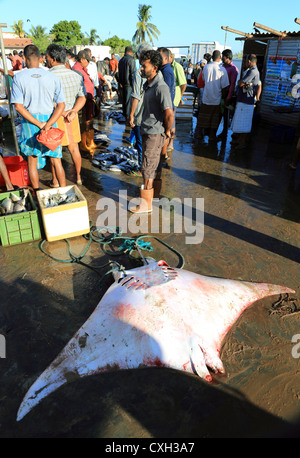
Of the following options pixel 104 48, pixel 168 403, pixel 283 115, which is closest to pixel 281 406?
pixel 168 403

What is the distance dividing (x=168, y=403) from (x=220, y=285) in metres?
1.06

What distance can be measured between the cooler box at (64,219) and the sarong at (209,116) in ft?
17.7

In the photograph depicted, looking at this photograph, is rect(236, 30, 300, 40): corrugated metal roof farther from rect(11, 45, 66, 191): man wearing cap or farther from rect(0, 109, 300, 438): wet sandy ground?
rect(11, 45, 66, 191): man wearing cap

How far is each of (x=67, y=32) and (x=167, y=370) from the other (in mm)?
65309

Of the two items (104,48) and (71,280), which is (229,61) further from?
(104,48)

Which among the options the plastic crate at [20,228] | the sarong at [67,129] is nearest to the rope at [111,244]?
the plastic crate at [20,228]

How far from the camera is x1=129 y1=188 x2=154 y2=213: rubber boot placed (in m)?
4.57

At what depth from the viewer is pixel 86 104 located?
634 cm

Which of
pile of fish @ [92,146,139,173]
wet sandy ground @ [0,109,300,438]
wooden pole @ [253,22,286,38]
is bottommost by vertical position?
wet sandy ground @ [0,109,300,438]

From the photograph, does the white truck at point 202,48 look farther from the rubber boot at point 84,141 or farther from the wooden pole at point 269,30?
the rubber boot at point 84,141

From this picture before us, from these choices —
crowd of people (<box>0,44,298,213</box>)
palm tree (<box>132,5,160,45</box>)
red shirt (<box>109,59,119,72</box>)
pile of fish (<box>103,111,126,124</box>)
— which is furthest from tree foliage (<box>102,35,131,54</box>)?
crowd of people (<box>0,44,298,213</box>)

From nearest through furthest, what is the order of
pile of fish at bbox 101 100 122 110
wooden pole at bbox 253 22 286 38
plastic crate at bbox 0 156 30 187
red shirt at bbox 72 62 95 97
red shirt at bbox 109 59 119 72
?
plastic crate at bbox 0 156 30 187 → red shirt at bbox 72 62 95 97 → wooden pole at bbox 253 22 286 38 → pile of fish at bbox 101 100 122 110 → red shirt at bbox 109 59 119 72

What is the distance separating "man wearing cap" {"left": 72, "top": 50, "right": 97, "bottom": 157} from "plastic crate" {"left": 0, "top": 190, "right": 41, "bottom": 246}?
3185mm

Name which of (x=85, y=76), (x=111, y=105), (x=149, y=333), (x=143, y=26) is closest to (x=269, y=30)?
(x=85, y=76)
